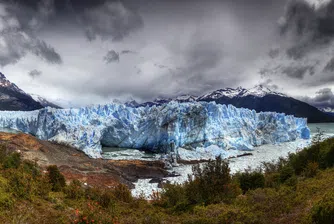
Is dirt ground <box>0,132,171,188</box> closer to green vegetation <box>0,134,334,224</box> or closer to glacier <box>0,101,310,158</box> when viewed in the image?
green vegetation <box>0,134,334,224</box>

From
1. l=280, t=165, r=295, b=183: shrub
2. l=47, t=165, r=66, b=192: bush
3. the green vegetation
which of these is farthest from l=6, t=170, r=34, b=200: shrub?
l=280, t=165, r=295, b=183: shrub

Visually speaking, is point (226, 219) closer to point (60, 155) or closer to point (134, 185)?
point (134, 185)

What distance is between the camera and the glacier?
4825 centimetres

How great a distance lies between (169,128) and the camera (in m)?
49.0

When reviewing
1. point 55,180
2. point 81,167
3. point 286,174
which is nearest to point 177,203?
point 55,180

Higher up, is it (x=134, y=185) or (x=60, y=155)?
(x=60, y=155)

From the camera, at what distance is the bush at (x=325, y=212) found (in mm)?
4793

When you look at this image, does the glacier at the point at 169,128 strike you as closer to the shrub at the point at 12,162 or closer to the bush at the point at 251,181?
the bush at the point at 251,181

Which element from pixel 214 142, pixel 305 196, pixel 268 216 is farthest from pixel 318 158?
pixel 214 142

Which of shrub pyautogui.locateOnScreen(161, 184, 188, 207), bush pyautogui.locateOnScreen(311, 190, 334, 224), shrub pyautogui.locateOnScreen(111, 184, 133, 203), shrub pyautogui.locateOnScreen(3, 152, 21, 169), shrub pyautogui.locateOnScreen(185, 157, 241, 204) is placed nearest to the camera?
bush pyautogui.locateOnScreen(311, 190, 334, 224)

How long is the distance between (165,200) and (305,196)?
540 cm

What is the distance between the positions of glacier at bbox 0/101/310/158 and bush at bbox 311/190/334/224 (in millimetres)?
38353

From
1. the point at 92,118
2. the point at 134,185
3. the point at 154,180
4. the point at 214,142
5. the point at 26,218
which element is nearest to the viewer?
the point at 26,218

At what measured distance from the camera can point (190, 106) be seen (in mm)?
51094
